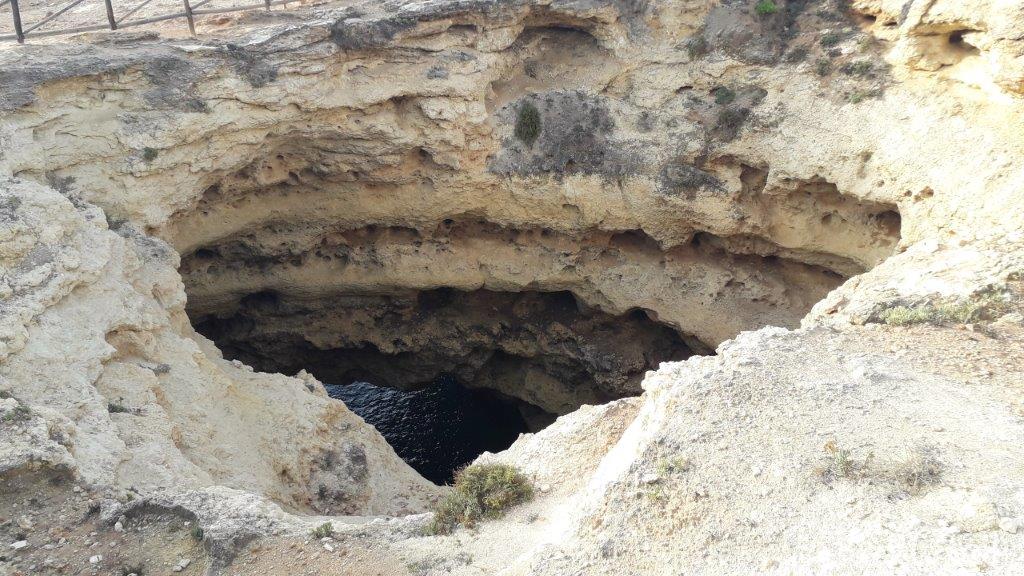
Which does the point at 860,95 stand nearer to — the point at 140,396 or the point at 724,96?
the point at 724,96

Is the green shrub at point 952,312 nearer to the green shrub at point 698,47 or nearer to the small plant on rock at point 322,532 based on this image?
the small plant on rock at point 322,532

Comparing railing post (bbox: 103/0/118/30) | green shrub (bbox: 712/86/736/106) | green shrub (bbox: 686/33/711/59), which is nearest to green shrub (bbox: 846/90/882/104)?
green shrub (bbox: 712/86/736/106)

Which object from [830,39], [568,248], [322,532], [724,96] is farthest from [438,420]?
[322,532]

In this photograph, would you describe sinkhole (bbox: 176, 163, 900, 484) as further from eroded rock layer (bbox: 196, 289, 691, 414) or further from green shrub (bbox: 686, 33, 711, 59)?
green shrub (bbox: 686, 33, 711, 59)

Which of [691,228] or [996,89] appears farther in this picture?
[691,228]

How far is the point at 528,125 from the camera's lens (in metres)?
16.1

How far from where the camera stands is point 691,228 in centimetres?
1630

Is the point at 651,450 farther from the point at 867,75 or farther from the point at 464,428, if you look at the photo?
the point at 464,428

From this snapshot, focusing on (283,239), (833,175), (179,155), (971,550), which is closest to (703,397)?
(971,550)

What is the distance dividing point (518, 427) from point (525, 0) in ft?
41.8

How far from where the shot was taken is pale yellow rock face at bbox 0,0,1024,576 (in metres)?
6.65

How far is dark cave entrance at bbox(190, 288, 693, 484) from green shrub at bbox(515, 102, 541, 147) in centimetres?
498

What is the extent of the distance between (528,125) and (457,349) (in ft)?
23.6

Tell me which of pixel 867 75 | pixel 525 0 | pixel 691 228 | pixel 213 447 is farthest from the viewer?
pixel 691 228
